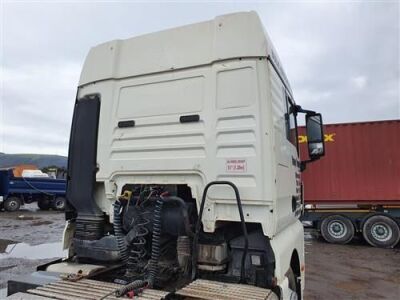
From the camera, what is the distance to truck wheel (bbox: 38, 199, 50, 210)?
831 inches

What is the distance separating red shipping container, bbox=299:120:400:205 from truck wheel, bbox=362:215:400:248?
0.53 metres

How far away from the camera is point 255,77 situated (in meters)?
2.90

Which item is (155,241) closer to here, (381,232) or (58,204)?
(381,232)

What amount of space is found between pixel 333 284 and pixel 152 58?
552 cm

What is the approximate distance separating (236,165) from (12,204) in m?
20.0

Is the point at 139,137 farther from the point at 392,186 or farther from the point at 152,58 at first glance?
the point at 392,186

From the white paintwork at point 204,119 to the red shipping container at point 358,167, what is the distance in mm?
8076

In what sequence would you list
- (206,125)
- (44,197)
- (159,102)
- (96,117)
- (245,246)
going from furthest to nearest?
(44,197) < (96,117) < (159,102) < (206,125) < (245,246)

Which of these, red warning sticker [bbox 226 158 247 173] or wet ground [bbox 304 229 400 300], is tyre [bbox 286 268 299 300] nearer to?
red warning sticker [bbox 226 158 247 173]

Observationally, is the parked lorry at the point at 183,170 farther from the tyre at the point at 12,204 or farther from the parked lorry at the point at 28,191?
the tyre at the point at 12,204

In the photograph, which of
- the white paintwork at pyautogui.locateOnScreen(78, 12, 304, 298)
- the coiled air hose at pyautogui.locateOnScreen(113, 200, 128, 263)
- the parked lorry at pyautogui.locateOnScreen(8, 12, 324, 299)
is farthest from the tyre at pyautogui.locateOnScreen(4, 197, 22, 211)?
the coiled air hose at pyautogui.locateOnScreen(113, 200, 128, 263)

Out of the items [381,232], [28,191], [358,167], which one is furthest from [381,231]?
[28,191]

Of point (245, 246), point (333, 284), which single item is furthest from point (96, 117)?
point (333, 284)

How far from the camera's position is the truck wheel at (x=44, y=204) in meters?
21.1
